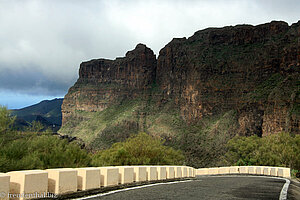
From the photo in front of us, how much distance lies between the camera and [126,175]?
478 inches

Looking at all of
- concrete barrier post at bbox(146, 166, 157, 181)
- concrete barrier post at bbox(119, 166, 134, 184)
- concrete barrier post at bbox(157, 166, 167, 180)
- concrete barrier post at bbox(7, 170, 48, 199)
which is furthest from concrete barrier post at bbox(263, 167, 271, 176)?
concrete barrier post at bbox(7, 170, 48, 199)

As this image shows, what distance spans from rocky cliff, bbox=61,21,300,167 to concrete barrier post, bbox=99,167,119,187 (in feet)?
232

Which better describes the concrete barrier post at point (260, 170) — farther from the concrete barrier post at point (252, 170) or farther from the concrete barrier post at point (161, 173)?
the concrete barrier post at point (161, 173)

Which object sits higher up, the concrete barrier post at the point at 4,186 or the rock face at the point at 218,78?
the rock face at the point at 218,78

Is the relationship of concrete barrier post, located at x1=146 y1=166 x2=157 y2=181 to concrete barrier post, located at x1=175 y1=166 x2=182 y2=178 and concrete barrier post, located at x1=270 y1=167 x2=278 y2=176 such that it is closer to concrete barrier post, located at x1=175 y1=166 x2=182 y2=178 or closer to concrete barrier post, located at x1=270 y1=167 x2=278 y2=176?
concrete barrier post, located at x1=175 y1=166 x2=182 y2=178

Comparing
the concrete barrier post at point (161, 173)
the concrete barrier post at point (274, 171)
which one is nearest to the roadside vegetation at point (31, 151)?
the concrete barrier post at point (161, 173)

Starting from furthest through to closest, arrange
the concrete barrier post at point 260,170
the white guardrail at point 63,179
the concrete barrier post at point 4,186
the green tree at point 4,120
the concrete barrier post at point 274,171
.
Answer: the concrete barrier post at point 260,170 < the concrete barrier post at point 274,171 < the green tree at point 4,120 < the white guardrail at point 63,179 < the concrete barrier post at point 4,186

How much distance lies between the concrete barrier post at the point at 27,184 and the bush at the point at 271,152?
3816 cm

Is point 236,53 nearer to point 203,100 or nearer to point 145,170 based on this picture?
point 203,100

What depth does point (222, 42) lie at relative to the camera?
130 metres

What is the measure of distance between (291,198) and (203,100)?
4322 inches

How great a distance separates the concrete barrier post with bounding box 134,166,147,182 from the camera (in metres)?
13.2

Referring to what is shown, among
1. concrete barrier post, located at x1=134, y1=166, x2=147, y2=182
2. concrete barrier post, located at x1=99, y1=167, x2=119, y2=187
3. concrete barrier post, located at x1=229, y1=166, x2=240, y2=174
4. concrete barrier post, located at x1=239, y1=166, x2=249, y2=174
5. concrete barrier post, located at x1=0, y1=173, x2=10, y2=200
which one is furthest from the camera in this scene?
concrete barrier post, located at x1=229, y1=166, x2=240, y2=174

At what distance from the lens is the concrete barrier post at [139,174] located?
13227 millimetres
